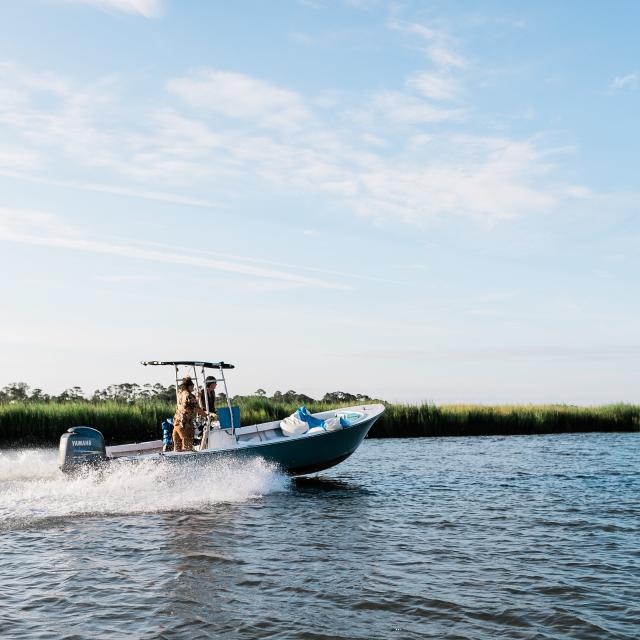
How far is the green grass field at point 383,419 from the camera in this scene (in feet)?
91.0

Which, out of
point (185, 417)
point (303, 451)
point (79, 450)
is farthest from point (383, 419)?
point (79, 450)

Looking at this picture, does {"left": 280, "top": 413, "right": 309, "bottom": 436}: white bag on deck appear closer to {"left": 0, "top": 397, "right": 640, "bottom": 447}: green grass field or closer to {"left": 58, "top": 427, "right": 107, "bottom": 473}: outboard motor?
{"left": 58, "top": 427, "right": 107, "bottom": 473}: outboard motor

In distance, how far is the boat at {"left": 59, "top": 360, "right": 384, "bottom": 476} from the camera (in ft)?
51.6

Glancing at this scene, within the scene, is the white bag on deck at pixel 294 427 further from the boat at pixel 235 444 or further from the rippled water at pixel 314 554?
the rippled water at pixel 314 554

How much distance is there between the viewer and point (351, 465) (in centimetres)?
2269

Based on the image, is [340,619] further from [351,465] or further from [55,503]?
[351,465]

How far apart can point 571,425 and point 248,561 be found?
3154cm

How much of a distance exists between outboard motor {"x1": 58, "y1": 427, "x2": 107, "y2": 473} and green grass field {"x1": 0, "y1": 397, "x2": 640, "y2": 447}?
12.8 meters

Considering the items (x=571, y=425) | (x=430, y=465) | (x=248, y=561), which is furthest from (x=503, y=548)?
(x=571, y=425)

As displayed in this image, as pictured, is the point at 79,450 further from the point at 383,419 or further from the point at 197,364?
the point at 383,419

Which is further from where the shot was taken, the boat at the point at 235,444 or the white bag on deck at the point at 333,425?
the white bag on deck at the point at 333,425

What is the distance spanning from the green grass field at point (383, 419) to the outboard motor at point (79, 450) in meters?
12.8

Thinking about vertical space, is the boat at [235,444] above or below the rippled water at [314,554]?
above

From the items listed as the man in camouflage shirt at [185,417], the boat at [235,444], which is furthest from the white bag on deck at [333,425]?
the man in camouflage shirt at [185,417]
